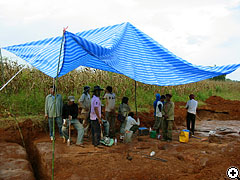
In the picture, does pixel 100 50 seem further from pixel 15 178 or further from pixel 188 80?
pixel 15 178

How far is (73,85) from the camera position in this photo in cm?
1057

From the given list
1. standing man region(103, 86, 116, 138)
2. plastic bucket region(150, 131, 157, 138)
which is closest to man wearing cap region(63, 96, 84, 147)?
standing man region(103, 86, 116, 138)

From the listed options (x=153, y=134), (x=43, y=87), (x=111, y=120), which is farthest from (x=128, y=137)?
(x=43, y=87)

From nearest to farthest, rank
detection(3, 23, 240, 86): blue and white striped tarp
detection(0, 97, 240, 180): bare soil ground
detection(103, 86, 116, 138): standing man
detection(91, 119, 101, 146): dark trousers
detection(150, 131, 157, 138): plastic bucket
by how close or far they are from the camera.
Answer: detection(0, 97, 240, 180): bare soil ground, detection(3, 23, 240, 86): blue and white striped tarp, detection(91, 119, 101, 146): dark trousers, detection(103, 86, 116, 138): standing man, detection(150, 131, 157, 138): plastic bucket

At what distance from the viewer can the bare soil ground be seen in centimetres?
432

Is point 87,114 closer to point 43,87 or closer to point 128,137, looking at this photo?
point 128,137

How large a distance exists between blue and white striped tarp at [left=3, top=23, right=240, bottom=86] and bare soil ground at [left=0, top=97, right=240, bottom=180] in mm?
1837

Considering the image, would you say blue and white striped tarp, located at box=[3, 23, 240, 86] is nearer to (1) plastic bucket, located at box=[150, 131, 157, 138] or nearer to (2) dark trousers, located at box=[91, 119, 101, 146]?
(2) dark trousers, located at box=[91, 119, 101, 146]

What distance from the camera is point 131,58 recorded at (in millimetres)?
5383

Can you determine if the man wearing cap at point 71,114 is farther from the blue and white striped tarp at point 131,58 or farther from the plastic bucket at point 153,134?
the plastic bucket at point 153,134

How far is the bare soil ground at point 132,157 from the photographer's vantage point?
14.2ft

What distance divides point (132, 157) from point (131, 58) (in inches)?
94.1

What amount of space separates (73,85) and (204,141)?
6.36 meters

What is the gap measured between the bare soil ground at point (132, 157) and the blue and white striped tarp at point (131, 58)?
1837 millimetres
